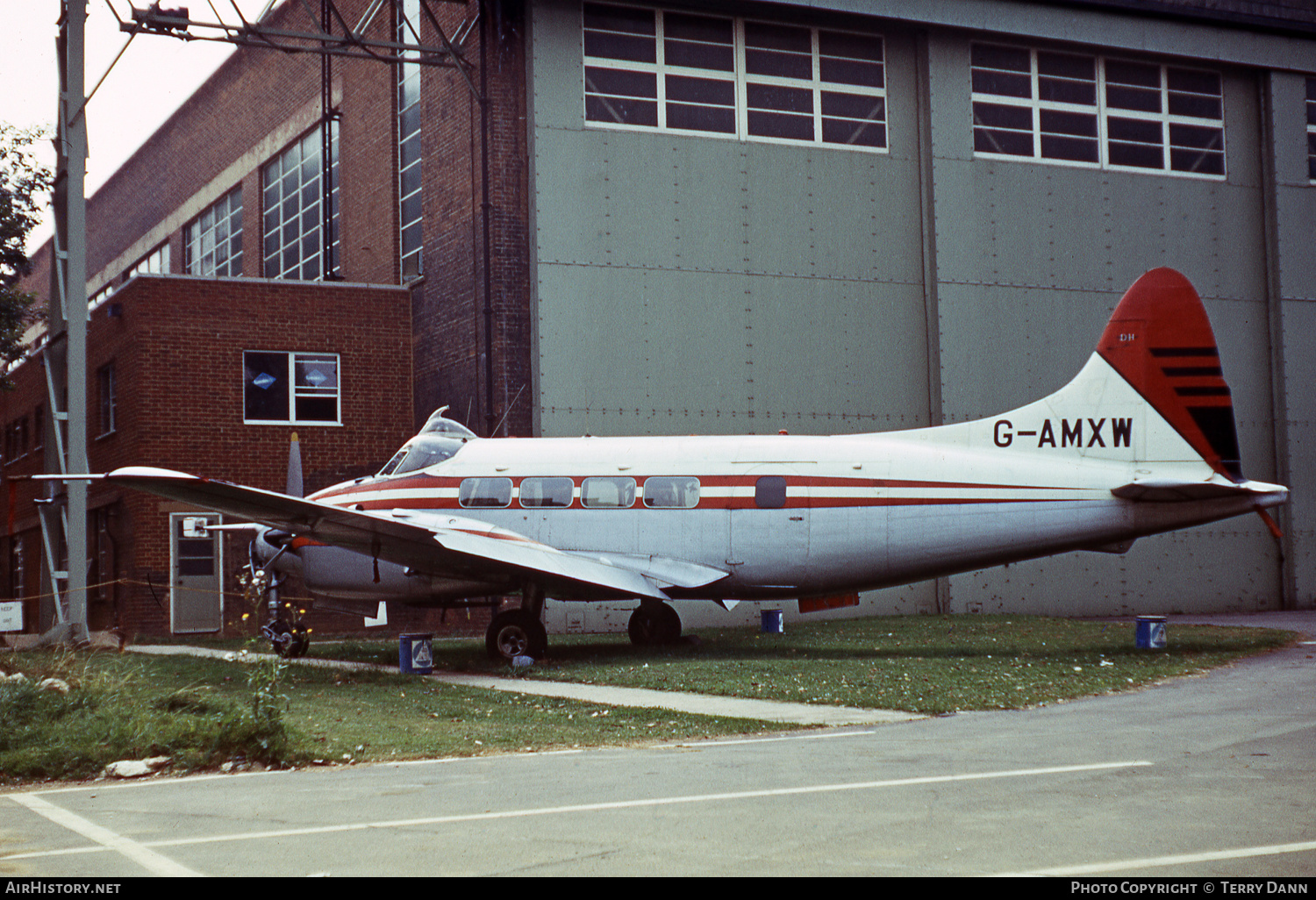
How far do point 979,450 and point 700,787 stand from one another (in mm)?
11669

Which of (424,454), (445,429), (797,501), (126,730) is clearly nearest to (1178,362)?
(797,501)

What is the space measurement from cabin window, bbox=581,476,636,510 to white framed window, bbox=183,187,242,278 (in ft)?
86.7

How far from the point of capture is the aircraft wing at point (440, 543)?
16.6 m

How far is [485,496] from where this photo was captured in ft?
63.2

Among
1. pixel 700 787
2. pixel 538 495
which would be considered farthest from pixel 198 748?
pixel 538 495

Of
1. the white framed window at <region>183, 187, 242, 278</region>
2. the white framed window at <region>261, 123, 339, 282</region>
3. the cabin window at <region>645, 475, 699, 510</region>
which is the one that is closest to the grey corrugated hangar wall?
the cabin window at <region>645, 475, 699, 510</region>

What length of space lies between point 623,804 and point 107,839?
2.85 m

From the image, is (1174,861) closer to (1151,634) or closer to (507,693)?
(507,693)

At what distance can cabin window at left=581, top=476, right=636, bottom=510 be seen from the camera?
1917cm

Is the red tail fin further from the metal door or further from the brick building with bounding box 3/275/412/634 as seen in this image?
the metal door

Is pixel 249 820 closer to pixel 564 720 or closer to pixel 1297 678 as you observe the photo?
pixel 564 720

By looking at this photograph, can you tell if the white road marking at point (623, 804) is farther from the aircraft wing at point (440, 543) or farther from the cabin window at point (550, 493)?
the cabin window at point (550, 493)

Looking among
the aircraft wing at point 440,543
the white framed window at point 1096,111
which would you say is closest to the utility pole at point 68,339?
the aircraft wing at point 440,543

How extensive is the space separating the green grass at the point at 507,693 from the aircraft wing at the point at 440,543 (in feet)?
3.77
